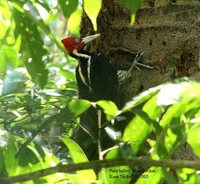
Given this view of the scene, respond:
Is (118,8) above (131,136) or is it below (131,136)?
above

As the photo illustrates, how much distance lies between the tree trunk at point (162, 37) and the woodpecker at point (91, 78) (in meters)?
0.18

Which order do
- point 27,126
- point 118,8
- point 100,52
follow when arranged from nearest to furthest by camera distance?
point 27,126 → point 118,8 → point 100,52

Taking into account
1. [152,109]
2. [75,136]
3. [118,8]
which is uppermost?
[118,8]

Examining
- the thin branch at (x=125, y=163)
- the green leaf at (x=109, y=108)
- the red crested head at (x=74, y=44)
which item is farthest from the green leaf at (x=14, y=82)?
the red crested head at (x=74, y=44)

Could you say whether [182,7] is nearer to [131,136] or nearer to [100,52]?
[100,52]

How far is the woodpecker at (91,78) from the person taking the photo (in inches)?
71.6

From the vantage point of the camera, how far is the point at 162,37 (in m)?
1.76

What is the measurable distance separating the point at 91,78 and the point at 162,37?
2.24ft

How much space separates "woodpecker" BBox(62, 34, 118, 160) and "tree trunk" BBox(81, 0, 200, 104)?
0.18 meters

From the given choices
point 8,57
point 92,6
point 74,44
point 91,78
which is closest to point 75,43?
point 74,44

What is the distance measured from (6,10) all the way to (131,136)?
1.41ft

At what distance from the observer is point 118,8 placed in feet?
6.05

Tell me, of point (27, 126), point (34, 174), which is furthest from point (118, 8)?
point (34, 174)

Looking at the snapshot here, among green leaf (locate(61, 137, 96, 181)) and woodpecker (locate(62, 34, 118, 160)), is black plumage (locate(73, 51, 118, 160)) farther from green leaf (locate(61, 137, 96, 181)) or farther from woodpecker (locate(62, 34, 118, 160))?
green leaf (locate(61, 137, 96, 181))
